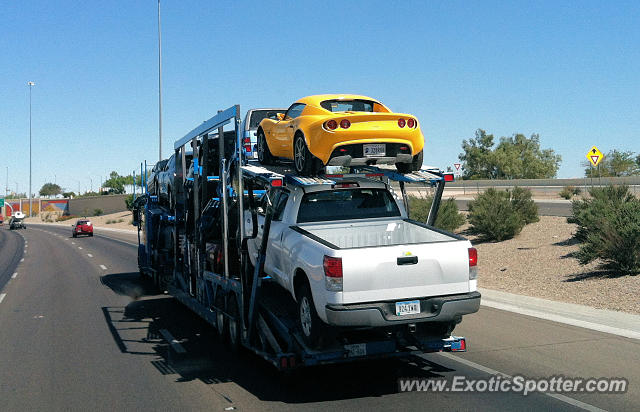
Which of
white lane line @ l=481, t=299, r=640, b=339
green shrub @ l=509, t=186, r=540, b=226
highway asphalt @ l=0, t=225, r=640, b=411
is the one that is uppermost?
green shrub @ l=509, t=186, r=540, b=226

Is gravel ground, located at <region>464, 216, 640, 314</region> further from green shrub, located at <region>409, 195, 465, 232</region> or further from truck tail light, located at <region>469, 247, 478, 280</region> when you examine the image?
truck tail light, located at <region>469, 247, 478, 280</region>

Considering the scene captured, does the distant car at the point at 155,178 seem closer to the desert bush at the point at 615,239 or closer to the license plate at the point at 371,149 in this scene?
the license plate at the point at 371,149

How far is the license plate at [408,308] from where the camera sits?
22.8ft

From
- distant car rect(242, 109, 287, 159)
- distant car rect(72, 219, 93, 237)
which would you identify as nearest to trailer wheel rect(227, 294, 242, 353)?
distant car rect(242, 109, 287, 159)

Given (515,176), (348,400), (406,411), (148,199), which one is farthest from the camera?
(515,176)

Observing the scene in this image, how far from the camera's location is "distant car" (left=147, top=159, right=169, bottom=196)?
16989 millimetres

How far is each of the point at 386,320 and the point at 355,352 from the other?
0.50 metres

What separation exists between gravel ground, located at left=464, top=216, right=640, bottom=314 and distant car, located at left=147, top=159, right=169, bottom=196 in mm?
8255

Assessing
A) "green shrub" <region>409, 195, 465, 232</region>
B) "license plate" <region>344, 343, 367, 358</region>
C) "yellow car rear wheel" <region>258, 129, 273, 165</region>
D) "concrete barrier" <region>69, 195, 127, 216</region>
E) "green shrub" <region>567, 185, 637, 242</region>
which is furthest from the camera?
"concrete barrier" <region>69, 195, 127, 216</region>

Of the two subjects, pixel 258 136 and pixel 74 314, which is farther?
pixel 74 314

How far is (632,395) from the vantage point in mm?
6965

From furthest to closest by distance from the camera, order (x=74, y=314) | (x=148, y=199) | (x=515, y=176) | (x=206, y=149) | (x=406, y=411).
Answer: (x=515, y=176) < (x=148, y=199) < (x=74, y=314) < (x=206, y=149) < (x=406, y=411)

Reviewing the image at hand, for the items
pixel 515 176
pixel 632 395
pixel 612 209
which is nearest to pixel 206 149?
pixel 632 395

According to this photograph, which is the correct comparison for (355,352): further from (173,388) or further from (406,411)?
(173,388)
